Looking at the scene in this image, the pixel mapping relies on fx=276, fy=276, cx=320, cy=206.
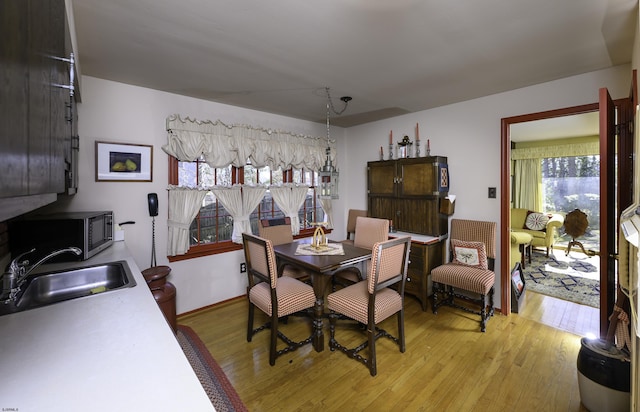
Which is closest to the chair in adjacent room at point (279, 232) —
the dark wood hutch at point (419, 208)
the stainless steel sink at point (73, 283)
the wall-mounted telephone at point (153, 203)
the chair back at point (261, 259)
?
the chair back at point (261, 259)

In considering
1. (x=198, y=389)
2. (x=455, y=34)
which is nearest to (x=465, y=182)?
(x=455, y=34)

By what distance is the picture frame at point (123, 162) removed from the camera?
8.39ft

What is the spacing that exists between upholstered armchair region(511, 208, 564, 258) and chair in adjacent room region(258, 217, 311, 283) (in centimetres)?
449

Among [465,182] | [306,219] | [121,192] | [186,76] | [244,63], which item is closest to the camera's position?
[244,63]

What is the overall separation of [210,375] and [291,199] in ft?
7.61

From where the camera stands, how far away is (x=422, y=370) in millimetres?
2141

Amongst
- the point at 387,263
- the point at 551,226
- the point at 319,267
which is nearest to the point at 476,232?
the point at 387,263

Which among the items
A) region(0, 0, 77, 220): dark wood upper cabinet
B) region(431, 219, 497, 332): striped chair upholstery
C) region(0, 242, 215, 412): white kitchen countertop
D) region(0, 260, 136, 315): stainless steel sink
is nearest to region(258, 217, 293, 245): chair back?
region(0, 260, 136, 315): stainless steel sink

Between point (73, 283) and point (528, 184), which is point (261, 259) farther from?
point (528, 184)

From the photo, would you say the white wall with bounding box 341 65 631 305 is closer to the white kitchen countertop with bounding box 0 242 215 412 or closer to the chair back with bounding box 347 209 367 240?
the chair back with bounding box 347 209 367 240

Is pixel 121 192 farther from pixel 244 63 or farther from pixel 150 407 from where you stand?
pixel 150 407

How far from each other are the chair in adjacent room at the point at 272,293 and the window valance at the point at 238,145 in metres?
1.26

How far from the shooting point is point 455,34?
1831 mm

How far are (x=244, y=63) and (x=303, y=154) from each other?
5.97 ft
